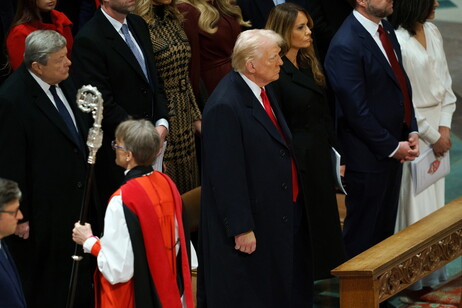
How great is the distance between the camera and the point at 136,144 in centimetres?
498

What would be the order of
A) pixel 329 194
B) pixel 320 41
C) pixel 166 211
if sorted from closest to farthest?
pixel 166 211, pixel 329 194, pixel 320 41

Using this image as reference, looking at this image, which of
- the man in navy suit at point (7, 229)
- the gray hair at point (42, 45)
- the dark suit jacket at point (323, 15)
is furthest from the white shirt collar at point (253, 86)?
the dark suit jacket at point (323, 15)

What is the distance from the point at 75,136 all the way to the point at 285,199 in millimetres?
1212

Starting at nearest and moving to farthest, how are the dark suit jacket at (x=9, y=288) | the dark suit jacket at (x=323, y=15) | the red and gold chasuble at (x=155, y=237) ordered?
the dark suit jacket at (x=9, y=288) → the red and gold chasuble at (x=155, y=237) → the dark suit jacket at (x=323, y=15)

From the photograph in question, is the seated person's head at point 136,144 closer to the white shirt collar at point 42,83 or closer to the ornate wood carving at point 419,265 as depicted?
the white shirt collar at point 42,83

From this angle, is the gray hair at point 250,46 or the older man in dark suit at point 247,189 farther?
the gray hair at point 250,46

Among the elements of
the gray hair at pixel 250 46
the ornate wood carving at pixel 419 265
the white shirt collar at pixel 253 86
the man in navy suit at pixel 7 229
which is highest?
the gray hair at pixel 250 46

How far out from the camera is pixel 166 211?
16.6 feet

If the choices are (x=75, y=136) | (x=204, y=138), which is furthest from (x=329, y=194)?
(x=75, y=136)

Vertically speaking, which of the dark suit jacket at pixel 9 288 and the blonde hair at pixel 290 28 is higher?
the blonde hair at pixel 290 28

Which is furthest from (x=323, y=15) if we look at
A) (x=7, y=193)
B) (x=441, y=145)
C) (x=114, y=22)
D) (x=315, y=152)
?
(x=7, y=193)

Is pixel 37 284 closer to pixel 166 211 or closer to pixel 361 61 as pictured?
pixel 166 211

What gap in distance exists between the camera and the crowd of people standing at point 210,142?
5078mm

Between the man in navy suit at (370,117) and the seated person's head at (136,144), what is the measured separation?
195cm
